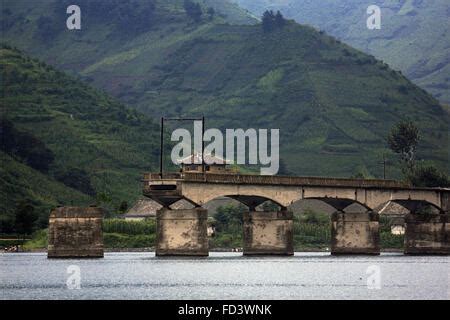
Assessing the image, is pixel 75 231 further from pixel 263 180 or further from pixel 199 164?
pixel 199 164

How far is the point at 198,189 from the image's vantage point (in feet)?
526

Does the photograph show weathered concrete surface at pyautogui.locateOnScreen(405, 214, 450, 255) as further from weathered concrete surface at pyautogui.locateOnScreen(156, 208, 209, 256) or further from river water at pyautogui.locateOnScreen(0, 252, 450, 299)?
weathered concrete surface at pyautogui.locateOnScreen(156, 208, 209, 256)

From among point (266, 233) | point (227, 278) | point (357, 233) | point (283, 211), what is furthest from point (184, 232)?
point (227, 278)

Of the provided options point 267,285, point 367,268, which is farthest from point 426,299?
point 367,268

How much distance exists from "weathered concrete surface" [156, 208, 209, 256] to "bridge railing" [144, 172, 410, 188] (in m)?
4.10

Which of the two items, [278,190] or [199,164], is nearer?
[278,190]

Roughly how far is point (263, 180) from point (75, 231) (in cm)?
2449

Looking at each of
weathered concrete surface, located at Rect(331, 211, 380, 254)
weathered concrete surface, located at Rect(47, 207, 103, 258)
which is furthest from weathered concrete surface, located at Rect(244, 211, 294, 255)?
weathered concrete surface, located at Rect(47, 207, 103, 258)

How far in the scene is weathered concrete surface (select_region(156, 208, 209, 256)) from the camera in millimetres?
158000

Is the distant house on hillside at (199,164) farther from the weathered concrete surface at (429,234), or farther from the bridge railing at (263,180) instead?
the weathered concrete surface at (429,234)

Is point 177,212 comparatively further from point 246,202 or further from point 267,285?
point 267,285

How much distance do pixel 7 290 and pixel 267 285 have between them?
820 inches

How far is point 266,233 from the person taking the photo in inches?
6624
